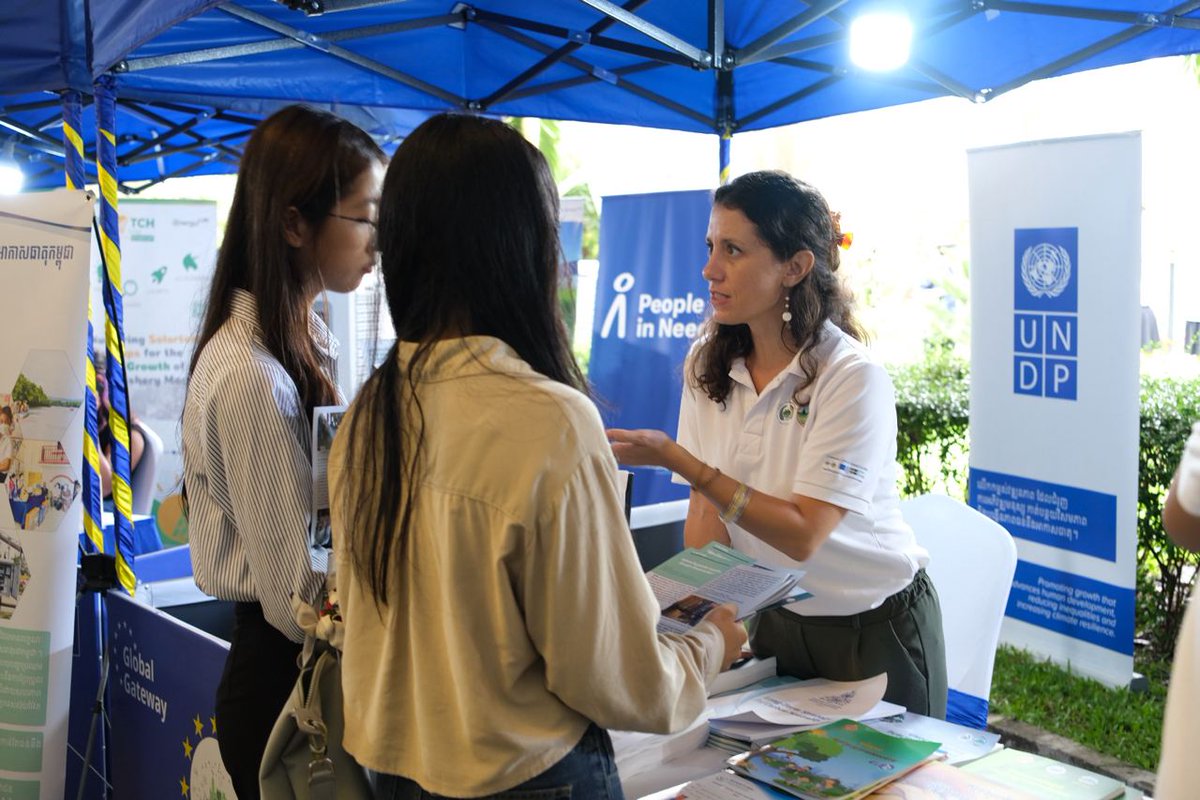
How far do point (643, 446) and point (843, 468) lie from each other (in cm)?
36

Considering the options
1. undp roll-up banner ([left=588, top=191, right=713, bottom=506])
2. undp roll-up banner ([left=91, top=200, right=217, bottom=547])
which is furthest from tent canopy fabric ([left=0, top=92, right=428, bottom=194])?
undp roll-up banner ([left=588, top=191, right=713, bottom=506])

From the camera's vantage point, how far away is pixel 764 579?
1.43 meters

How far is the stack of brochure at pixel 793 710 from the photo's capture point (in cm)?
168

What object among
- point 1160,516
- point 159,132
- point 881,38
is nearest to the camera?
point 881,38

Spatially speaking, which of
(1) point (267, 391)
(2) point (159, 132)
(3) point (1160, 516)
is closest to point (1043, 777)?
(1) point (267, 391)

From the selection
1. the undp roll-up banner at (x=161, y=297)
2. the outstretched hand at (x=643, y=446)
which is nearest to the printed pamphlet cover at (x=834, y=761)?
the outstretched hand at (x=643, y=446)

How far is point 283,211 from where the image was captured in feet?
5.03

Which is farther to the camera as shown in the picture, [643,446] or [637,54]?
[637,54]

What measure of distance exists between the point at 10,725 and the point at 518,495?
226 cm

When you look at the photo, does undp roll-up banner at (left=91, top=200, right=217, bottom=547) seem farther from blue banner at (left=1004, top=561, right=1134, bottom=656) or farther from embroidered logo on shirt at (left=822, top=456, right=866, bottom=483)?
embroidered logo on shirt at (left=822, top=456, right=866, bottom=483)

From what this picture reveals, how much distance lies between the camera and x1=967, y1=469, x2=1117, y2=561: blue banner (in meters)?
4.19

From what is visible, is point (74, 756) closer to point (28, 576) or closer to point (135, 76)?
point (28, 576)

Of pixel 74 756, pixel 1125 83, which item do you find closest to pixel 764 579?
pixel 74 756

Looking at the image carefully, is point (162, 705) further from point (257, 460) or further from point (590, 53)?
point (590, 53)
